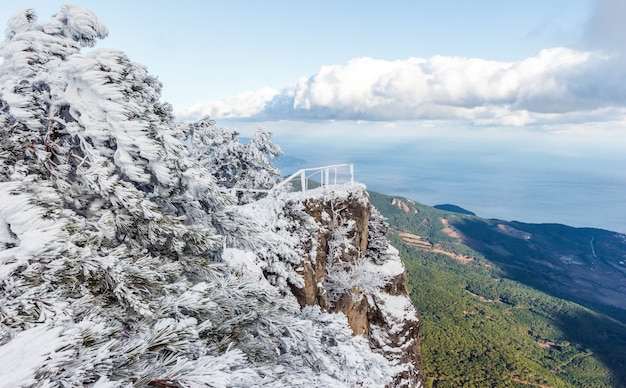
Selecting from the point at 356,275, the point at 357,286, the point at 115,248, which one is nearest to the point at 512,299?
the point at 357,286

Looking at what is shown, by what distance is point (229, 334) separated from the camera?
361 cm

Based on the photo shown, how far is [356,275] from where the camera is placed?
1380 cm

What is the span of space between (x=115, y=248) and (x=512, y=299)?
119 metres

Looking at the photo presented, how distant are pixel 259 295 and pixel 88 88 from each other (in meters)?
2.92

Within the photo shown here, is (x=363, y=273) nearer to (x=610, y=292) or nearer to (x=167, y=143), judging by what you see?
(x=167, y=143)

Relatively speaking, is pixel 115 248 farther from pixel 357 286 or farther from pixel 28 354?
pixel 357 286

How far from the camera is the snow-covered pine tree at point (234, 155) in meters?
18.1

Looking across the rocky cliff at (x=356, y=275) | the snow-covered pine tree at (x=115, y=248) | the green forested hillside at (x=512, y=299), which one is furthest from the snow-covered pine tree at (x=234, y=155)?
the green forested hillside at (x=512, y=299)

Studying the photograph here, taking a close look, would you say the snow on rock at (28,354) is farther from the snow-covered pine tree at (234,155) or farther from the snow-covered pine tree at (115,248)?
the snow-covered pine tree at (234,155)

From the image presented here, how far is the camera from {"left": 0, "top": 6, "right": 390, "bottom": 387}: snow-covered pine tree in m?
2.14

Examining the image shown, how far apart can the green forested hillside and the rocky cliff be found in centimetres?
2874

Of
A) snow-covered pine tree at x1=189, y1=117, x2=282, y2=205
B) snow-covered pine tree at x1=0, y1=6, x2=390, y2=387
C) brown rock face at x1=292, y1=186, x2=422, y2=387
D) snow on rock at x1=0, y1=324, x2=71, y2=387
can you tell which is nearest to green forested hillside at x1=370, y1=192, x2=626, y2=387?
brown rock face at x1=292, y1=186, x2=422, y2=387

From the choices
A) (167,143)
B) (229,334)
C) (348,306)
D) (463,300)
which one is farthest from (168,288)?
(463,300)

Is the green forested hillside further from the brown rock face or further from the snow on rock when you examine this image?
the snow on rock
